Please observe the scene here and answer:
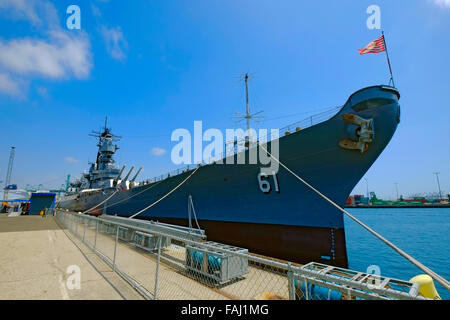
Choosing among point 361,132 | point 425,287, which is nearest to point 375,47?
point 361,132

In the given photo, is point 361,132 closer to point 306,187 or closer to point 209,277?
point 306,187

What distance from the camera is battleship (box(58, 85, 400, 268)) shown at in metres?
6.39

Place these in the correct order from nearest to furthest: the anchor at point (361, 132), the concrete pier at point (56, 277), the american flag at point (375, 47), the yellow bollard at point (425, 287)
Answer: the concrete pier at point (56, 277) → the yellow bollard at point (425, 287) → the anchor at point (361, 132) → the american flag at point (375, 47)

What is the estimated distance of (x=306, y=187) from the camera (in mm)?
7184

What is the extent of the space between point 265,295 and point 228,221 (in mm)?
5395

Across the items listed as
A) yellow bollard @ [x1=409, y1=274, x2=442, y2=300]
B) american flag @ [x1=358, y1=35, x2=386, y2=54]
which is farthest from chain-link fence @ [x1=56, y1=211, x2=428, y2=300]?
american flag @ [x1=358, y1=35, x2=386, y2=54]

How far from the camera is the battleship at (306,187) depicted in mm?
6387

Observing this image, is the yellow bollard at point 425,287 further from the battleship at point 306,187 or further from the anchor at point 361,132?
the anchor at point 361,132

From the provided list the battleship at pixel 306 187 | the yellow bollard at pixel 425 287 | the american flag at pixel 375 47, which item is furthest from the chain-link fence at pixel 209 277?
the american flag at pixel 375 47

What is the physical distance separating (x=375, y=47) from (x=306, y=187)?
489 centimetres

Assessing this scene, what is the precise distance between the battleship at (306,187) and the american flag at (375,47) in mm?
1219

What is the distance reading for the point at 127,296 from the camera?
3.35 meters

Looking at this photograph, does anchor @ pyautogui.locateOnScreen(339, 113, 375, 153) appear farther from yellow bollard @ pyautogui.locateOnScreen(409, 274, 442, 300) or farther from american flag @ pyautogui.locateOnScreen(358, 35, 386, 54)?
yellow bollard @ pyautogui.locateOnScreen(409, 274, 442, 300)

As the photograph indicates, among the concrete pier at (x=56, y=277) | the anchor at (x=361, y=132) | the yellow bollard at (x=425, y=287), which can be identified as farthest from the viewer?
the anchor at (x=361, y=132)
